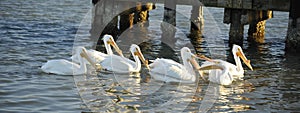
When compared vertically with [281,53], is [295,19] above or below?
above

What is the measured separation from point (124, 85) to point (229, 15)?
6.31 m

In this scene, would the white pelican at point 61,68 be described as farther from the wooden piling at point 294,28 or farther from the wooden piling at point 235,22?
the wooden piling at point 235,22

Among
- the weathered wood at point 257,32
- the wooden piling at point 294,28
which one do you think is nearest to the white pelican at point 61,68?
the wooden piling at point 294,28

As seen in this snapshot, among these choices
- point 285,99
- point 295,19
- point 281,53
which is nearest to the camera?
point 285,99

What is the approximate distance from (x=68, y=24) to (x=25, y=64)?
940cm

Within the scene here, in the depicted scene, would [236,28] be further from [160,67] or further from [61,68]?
[61,68]

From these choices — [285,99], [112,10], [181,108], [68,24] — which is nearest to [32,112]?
[181,108]

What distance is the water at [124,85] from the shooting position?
35.2 ft

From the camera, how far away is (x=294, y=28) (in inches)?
631

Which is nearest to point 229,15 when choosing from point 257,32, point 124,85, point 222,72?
point 257,32

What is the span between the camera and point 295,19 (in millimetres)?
15953

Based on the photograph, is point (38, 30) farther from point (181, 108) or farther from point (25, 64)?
point (181, 108)

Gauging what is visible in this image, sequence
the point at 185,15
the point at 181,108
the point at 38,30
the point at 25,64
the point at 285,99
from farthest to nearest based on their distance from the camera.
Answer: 1. the point at 185,15
2. the point at 38,30
3. the point at 25,64
4. the point at 285,99
5. the point at 181,108

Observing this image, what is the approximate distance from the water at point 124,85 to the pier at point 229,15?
47 cm
